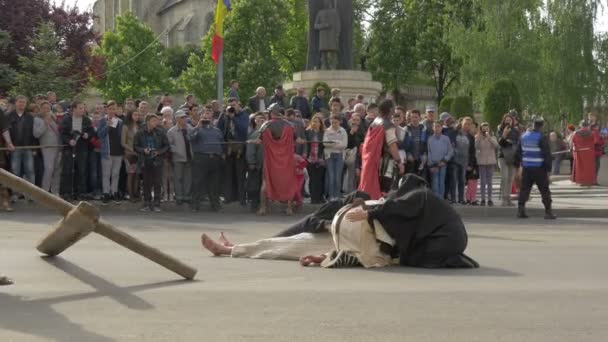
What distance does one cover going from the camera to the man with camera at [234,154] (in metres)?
21.9

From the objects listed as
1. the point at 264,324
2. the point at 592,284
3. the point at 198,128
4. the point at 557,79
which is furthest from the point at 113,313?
the point at 557,79

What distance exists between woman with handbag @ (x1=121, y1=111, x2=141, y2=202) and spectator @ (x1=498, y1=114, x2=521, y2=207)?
7300mm

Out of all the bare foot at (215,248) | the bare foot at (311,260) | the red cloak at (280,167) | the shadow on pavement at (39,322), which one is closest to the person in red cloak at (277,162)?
the red cloak at (280,167)

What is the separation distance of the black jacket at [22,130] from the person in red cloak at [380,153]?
7.12 m

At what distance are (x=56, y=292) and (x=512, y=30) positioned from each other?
184ft

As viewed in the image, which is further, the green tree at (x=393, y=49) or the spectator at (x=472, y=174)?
the green tree at (x=393, y=49)

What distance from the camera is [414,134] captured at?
2206 cm

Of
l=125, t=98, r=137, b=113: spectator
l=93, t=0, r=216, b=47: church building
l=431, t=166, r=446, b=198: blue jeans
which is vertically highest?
l=93, t=0, r=216, b=47: church building

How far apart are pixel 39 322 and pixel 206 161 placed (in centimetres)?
1350

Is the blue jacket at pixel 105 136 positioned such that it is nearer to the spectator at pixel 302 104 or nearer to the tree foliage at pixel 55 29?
the spectator at pixel 302 104

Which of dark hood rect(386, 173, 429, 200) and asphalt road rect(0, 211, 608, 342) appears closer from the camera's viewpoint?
asphalt road rect(0, 211, 608, 342)

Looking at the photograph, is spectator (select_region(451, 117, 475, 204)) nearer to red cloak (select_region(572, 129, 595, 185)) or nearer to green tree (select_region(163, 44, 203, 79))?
red cloak (select_region(572, 129, 595, 185))

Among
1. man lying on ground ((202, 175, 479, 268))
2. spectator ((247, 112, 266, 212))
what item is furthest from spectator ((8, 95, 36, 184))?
man lying on ground ((202, 175, 479, 268))

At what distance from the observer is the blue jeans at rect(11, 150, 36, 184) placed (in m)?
21.0
